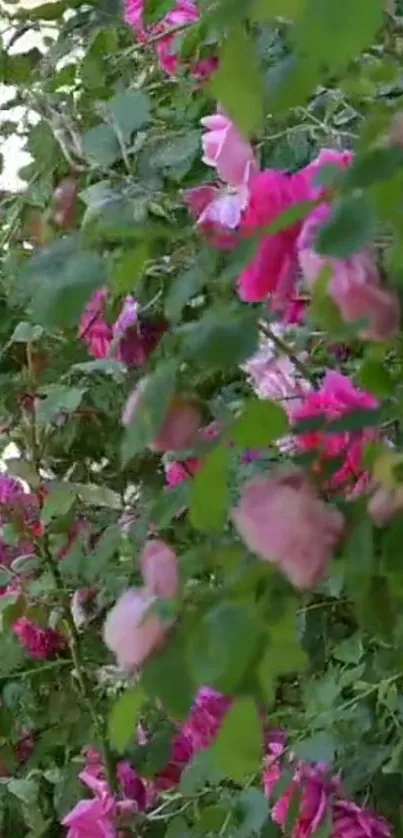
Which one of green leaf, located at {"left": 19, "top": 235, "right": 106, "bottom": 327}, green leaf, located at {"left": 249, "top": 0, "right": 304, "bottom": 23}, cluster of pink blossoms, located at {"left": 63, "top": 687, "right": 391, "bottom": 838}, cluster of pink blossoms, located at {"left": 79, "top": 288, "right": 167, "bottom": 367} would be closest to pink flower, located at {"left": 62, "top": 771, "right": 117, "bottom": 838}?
cluster of pink blossoms, located at {"left": 63, "top": 687, "right": 391, "bottom": 838}

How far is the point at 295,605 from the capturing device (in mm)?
482

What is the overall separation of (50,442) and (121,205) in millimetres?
301

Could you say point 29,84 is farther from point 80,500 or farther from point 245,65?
point 245,65

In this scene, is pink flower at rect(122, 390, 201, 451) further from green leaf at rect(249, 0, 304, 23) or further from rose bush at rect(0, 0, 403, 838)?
green leaf at rect(249, 0, 304, 23)

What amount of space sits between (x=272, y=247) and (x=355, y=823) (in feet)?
1.06

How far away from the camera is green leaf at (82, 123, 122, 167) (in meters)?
0.77

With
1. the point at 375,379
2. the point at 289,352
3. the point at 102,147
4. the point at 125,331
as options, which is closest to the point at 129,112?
the point at 102,147

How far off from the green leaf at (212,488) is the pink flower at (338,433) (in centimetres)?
4

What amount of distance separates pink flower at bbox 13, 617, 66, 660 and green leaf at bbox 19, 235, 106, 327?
523 millimetres

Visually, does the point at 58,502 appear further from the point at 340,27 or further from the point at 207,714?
the point at 340,27

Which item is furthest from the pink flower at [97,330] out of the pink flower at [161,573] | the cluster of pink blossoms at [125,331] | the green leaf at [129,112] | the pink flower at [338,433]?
the pink flower at [161,573]

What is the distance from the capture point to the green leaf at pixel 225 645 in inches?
16.9

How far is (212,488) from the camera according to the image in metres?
0.43

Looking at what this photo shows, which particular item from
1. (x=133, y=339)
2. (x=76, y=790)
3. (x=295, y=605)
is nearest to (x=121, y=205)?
(x=133, y=339)
